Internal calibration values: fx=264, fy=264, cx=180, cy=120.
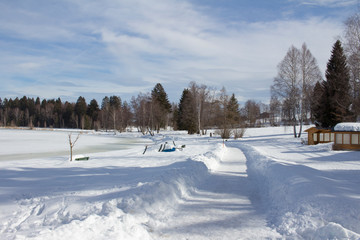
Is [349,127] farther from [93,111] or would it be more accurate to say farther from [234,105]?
[93,111]

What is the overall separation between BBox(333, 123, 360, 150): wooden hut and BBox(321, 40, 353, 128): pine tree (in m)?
10.1

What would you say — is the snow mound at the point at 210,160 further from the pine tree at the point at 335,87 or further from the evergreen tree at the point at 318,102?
the pine tree at the point at 335,87

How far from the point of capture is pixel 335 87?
3472 cm

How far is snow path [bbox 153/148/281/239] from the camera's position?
4686mm

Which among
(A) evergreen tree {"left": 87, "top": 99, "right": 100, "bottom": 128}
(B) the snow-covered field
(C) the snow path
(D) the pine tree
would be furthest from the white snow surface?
(A) evergreen tree {"left": 87, "top": 99, "right": 100, "bottom": 128}

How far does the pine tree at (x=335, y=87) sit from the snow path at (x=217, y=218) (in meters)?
32.2

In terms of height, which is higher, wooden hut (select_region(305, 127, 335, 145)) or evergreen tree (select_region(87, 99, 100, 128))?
evergreen tree (select_region(87, 99, 100, 128))

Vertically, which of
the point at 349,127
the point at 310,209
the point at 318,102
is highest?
the point at 318,102

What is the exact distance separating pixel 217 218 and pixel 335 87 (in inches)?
1409

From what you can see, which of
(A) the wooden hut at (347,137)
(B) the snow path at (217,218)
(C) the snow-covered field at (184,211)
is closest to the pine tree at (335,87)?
(A) the wooden hut at (347,137)

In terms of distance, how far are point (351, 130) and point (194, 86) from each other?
115 feet

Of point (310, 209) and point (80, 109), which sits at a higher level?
point (80, 109)

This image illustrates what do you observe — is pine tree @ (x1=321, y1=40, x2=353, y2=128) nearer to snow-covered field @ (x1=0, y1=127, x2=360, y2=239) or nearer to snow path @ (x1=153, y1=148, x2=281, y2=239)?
snow-covered field @ (x1=0, y1=127, x2=360, y2=239)

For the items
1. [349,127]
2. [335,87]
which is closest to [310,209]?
Result: [349,127]
